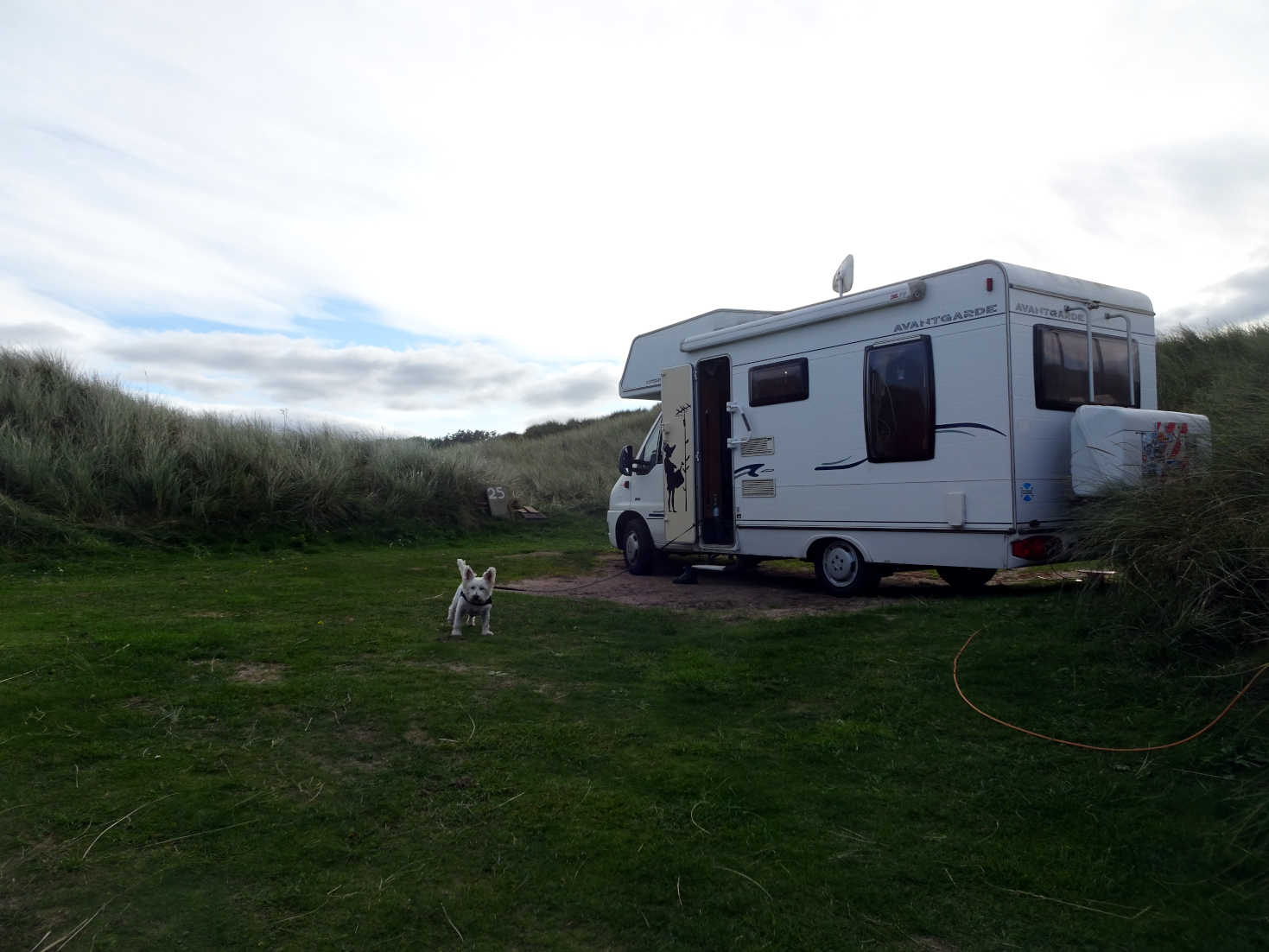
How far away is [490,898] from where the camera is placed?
2.90 m

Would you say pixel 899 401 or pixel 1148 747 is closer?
pixel 1148 747

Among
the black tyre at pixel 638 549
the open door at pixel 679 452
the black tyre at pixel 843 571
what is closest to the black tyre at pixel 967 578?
the black tyre at pixel 843 571

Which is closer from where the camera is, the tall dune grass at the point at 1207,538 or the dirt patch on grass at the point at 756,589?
the tall dune grass at the point at 1207,538

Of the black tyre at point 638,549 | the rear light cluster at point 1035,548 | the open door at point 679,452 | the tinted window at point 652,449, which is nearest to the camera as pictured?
the rear light cluster at point 1035,548

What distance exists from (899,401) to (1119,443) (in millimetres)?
1806

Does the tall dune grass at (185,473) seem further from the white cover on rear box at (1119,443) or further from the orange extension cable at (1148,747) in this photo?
the orange extension cable at (1148,747)

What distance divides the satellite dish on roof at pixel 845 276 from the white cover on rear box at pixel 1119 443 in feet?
10.0

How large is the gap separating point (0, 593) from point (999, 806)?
8.40 meters

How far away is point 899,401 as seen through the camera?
26.3 ft

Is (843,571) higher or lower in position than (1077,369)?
lower

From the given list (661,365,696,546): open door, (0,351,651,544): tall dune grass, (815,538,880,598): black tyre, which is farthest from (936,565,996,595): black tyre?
(0,351,651,544): tall dune grass

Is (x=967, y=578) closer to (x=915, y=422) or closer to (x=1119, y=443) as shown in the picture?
(x=915, y=422)

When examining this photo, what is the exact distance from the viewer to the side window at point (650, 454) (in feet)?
35.9

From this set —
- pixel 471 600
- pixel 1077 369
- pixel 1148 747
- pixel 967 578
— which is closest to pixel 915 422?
pixel 1077 369
